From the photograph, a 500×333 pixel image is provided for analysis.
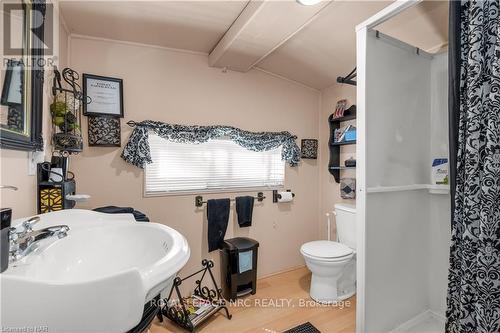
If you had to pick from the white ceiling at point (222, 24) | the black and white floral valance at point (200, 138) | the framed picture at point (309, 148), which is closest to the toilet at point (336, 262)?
the framed picture at point (309, 148)

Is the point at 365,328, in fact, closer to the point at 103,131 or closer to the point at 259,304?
the point at 259,304

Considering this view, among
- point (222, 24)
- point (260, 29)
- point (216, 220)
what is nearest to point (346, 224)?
point (216, 220)

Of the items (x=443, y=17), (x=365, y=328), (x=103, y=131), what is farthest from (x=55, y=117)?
(x=443, y=17)

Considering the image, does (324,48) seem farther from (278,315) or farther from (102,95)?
(278,315)

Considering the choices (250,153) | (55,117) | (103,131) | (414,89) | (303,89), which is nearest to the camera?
(55,117)

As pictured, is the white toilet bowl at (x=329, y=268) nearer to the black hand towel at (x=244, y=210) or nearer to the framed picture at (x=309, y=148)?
the black hand towel at (x=244, y=210)

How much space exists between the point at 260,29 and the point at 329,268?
2.02m

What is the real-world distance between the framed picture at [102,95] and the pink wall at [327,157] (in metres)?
2.22

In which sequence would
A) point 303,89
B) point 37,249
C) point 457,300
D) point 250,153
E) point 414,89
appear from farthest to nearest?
1. point 303,89
2. point 250,153
3. point 414,89
4. point 457,300
5. point 37,249

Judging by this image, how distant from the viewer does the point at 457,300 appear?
1.23 meters

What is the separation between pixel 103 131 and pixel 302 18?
67.9 inches

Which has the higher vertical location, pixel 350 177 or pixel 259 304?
pixel 350 177

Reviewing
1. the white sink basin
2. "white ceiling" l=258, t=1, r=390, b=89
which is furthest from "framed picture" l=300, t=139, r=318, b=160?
the white sink basin

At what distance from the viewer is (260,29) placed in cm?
181
